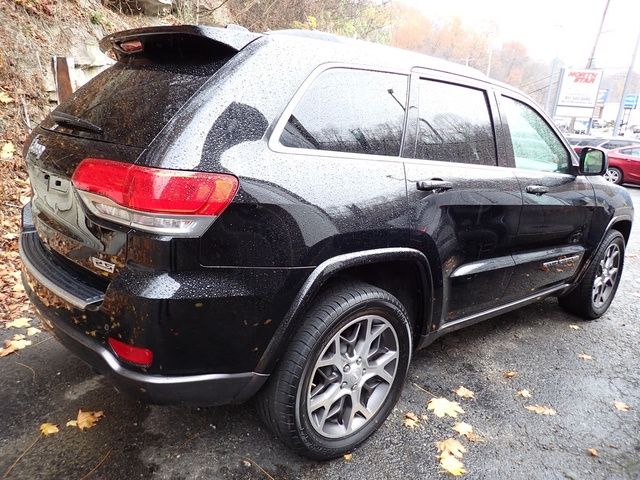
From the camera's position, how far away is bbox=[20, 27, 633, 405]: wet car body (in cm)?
157

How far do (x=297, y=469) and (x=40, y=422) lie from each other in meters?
1.31

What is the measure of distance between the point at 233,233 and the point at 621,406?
2.73m

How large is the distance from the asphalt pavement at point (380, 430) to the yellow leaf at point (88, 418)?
3 cm

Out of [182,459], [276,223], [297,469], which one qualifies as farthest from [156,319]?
[297,469]

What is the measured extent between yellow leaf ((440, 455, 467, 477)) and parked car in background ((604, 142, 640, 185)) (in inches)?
592

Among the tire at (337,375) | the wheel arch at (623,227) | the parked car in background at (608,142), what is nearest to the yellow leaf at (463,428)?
the tire at (337,375)

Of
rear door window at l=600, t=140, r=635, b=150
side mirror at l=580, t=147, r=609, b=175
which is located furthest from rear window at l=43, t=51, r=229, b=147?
rear door window at l=600, t=140, r=635, b=150

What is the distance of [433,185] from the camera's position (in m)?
2.24

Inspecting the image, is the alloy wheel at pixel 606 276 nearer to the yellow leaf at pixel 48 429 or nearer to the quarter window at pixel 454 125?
the quarter window at pixel 454 125

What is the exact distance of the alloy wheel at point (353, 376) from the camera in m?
A: 2.07

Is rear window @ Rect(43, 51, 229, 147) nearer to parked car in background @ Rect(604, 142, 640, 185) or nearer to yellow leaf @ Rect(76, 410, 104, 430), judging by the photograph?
yellow leaf @ Rect(76, 410, 104, 430)

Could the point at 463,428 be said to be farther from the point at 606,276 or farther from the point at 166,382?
the point at 606,276

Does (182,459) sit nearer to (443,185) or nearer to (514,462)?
(514,462)

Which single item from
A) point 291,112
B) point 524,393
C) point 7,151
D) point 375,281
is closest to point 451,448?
point 524,393
